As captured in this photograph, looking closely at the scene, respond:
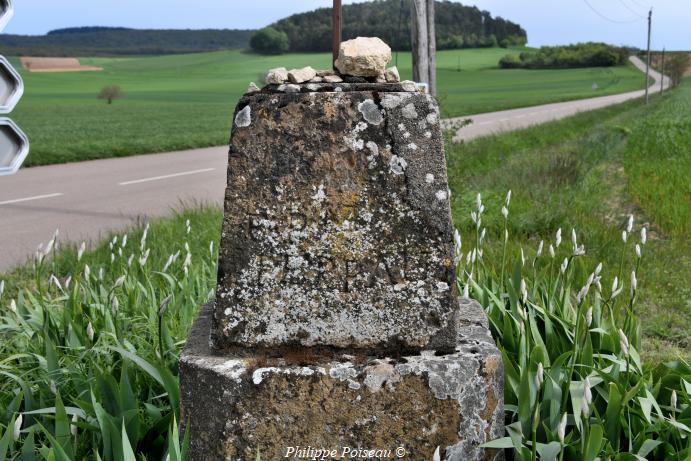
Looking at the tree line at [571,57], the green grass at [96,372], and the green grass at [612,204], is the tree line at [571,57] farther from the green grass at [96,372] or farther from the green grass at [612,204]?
the green grass at [96,372]

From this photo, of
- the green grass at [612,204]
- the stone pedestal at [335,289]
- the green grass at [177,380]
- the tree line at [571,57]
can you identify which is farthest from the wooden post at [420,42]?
the tree line at [571,57]

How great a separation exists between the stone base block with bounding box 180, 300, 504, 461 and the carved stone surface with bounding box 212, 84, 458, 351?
11 cm

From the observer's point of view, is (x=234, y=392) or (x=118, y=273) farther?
(x=118, y=273)

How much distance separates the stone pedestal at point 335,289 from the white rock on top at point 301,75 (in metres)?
0.06

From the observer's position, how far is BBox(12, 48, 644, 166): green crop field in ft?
66.8

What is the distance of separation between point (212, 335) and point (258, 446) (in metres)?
0.40

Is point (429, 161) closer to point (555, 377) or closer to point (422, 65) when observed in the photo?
point (555, 377)

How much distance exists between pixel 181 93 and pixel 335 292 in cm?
5962

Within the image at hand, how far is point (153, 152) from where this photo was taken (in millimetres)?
18047

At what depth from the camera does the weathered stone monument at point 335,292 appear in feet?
8.49

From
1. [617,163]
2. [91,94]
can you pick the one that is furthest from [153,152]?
[91,94]

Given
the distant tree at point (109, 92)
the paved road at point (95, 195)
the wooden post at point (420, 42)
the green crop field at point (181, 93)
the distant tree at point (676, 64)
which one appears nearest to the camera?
the wooden post at point (420, 42)

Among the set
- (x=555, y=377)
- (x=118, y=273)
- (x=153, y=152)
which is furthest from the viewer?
(x=153, y=152)

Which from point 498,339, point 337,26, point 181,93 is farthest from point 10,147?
point 181,93
